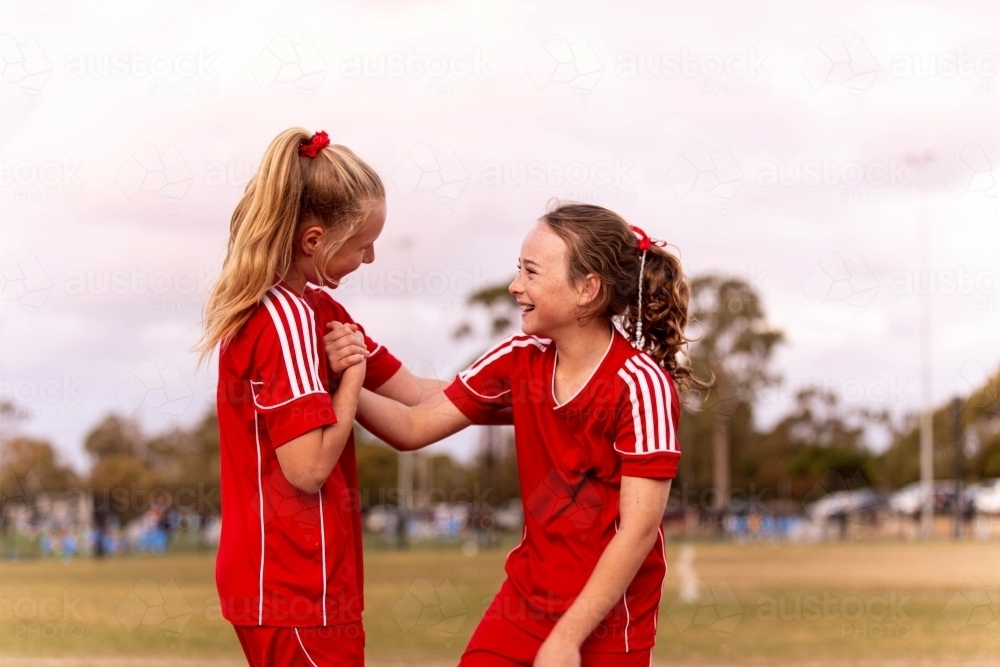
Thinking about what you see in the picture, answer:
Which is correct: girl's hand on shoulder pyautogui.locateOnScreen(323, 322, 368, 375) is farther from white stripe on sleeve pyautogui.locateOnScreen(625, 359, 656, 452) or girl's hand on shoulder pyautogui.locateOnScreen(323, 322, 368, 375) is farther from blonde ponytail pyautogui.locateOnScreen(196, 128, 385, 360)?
white stripe on sleeve pyautogui.locateOnScreen(625, 359, 656, 452)

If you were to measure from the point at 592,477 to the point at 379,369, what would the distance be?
749 mm

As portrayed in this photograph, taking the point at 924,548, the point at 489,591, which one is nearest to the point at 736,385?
the point at 924,548

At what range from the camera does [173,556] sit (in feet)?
95.2

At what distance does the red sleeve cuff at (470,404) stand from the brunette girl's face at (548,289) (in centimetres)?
28

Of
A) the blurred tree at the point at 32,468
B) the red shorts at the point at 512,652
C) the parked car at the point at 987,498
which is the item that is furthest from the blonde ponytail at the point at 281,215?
the parked car at the point at 987,498

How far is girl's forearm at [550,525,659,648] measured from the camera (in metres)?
2.74

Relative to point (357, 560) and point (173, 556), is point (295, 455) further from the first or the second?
point (173, 556)

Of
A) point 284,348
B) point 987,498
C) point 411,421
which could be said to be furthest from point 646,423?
point 987,498

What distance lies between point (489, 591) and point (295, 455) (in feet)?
43.2

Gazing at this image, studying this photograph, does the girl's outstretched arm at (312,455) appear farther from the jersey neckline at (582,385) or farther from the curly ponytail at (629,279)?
the curly ponytail at (629,279)

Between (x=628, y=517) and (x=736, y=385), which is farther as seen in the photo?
(x=736, y=385)

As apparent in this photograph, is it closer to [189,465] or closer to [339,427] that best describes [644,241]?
[339,427]

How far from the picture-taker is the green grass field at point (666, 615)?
9.10 metres

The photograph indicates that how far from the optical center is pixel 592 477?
2.91 m
